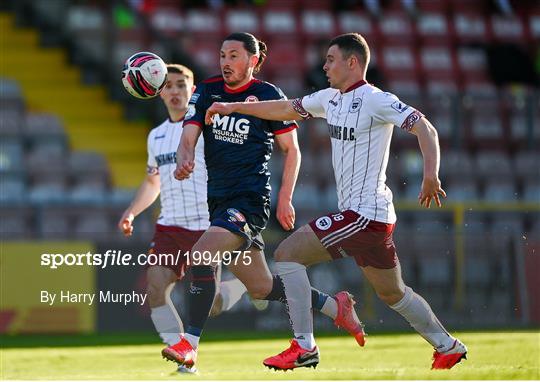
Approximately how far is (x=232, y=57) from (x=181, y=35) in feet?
36.1

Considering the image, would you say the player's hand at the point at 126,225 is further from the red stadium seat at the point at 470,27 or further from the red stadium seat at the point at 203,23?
the red stadium seat at the point at 470,27

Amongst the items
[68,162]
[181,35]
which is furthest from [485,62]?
[68,162]

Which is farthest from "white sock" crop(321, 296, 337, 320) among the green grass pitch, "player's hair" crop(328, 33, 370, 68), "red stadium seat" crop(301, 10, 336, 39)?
"red stadium seat" crop(301, 10, 336, 39)

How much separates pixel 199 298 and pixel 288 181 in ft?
3.15

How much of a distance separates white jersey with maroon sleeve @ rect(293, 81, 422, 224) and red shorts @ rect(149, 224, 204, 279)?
1.80m

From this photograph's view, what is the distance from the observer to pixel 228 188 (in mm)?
7914

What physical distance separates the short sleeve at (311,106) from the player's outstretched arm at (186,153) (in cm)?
65

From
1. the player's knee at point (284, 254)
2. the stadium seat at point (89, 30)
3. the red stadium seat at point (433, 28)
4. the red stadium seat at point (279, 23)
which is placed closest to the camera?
the player's knee at point (284, 254)

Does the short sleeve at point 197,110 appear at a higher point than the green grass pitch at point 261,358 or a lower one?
higher

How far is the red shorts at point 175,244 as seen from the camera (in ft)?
29.5

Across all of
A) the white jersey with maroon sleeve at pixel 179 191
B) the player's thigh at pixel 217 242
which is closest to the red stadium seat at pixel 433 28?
the white jersey with maroon sleeve at pixel 179 191

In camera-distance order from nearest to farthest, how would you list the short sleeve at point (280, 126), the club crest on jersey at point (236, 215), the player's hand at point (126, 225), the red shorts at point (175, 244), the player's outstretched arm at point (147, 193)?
the club crest on jersey at point (236, 215)
the short sleeve at point (280, 126)
the player's hand at point (126, 225)
the red shorts at point (175, 244)
the player's outstretched arm at point (147, 193)

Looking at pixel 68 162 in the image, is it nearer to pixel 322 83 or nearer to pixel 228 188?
pixel 322 83

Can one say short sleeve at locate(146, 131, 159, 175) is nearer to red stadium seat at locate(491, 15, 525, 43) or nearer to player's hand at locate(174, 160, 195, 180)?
player's hand at locate(174, 160, 195, 180)
